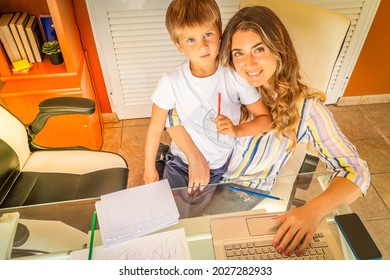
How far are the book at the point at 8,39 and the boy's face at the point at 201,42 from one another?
3.82 ft

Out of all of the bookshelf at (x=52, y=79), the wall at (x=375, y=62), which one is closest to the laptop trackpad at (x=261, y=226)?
the bookshelf at (x=52, y=79)

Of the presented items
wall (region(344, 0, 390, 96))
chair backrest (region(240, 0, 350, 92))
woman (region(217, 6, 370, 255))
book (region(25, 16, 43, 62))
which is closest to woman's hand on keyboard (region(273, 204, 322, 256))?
woman (region(217, 6, 370, 255))

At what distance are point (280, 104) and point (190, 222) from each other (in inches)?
19.9

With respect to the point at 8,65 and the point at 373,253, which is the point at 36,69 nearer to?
the point at 8,65

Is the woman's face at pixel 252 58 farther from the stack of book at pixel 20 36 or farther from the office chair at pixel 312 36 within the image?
the stack of book at pixel 20 36

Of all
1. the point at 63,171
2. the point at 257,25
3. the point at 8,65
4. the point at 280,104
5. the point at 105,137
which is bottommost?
the point at 105,137

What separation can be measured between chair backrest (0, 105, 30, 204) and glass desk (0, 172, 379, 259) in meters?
0.31

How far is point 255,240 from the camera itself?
924 mm

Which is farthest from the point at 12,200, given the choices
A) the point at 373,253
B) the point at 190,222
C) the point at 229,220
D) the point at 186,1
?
the point at 373,253

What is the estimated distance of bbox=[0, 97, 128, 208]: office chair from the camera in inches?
51.1

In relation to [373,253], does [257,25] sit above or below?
above

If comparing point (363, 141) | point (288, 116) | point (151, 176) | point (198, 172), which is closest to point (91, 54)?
point (151, 176)

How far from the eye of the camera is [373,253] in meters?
0.86

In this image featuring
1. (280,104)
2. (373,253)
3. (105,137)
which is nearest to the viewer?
(373,253)
